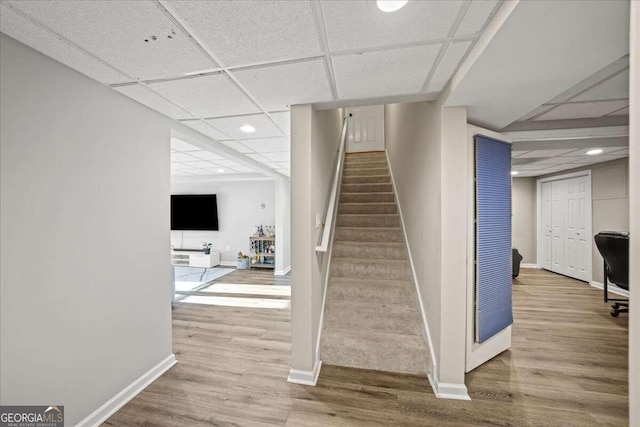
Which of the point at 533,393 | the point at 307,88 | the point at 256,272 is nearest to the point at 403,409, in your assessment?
the point at 533,393

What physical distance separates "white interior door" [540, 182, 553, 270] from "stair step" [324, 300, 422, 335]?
5515mm

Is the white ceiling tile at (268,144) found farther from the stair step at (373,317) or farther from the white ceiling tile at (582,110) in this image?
the white ceiling tile at (582,110)

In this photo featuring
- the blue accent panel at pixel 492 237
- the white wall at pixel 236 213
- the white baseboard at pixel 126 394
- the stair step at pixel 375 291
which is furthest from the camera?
the white wall at pixel 236 213

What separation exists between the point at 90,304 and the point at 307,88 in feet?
6.99

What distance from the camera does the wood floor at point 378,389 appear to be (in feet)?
5.81

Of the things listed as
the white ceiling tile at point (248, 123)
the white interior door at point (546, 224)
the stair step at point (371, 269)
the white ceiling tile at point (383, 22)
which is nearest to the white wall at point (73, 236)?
the white ceiling tile at point (248, 123)

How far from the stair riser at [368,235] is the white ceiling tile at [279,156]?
143 centimetres

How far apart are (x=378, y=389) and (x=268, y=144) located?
290cm

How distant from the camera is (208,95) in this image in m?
1.92

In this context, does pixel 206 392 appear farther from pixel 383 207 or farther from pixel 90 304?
pixel 383 207

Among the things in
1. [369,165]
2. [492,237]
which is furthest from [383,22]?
[369,165]

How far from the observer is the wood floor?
A: 5.81 ft

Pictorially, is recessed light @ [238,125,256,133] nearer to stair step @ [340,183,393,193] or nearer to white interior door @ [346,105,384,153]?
stair step @ [340,183,393,193]

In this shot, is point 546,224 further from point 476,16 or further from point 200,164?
point 200,164
